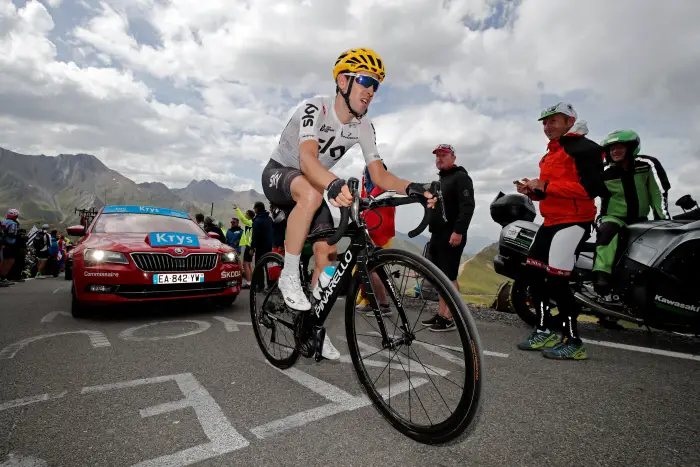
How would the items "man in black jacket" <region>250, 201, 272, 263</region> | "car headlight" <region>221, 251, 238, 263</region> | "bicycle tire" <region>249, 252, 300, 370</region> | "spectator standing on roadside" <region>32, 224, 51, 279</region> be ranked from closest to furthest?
"bicycle tire" <region>249, 252, 300, 370</region>
"car headlight" <region>221, 251, 238, 263</region>
"man in black jacket" <region>250, 201, 272, 263</region>
"spectator standing on roadside" <region>32, 224, 51, 279</region>

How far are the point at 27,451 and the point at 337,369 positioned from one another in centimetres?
191

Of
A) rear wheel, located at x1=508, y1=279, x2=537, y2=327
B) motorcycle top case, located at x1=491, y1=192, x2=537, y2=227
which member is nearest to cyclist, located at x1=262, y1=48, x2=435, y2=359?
rear wheel, located at x1=508, y1=279, x2=537, y2=327

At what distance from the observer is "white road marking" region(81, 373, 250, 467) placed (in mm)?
1770

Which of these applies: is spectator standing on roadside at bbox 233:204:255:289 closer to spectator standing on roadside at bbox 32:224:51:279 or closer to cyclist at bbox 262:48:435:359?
cyclist at bbox 262:48:435:359

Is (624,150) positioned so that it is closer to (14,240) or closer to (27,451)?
(27,451)

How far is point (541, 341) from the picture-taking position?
3.70 m

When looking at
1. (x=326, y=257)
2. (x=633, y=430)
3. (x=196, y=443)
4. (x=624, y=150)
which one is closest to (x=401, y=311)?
(x=326, y=257)

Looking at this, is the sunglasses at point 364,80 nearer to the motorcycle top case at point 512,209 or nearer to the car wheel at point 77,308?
the motorcycle top case at point 512,209

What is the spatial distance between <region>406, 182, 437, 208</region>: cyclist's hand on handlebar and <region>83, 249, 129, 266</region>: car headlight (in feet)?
14.0

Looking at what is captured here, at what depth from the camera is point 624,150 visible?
415 cm

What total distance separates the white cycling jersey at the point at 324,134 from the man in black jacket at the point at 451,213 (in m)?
2.02

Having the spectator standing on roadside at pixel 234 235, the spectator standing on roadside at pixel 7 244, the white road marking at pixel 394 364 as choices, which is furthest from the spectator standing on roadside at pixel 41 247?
the white road marking at pixel 394 364

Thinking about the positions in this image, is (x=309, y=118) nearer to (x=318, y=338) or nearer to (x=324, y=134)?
(x=324, y=134)

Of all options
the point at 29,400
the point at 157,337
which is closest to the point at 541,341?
the point at 157,337
